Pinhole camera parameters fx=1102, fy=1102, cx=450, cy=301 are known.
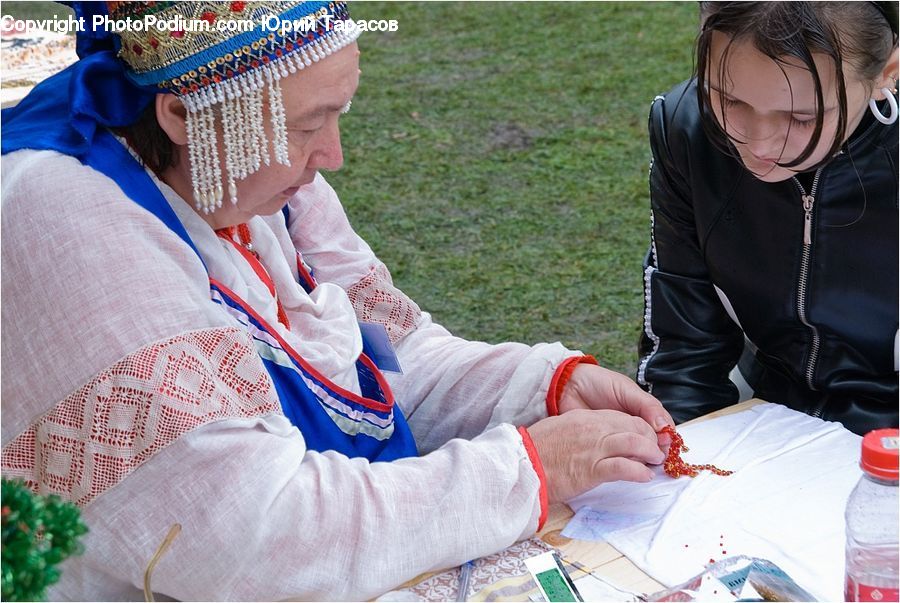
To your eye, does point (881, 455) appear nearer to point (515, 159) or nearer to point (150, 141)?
point (150, 141)

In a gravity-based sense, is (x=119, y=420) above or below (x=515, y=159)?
above

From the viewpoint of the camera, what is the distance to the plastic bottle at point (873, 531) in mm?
1181

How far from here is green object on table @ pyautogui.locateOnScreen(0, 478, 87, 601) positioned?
0.99m

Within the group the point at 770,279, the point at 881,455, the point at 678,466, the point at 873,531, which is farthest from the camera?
the point at 770,279

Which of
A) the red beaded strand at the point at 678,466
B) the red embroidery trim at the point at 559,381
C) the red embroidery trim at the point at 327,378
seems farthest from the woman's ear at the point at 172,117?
the red beaded strand at the point at 678,466

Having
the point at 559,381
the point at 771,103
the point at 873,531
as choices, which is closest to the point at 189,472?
the point at 559,381

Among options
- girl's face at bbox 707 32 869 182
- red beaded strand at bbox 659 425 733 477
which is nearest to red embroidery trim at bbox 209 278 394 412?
red beaded strand at bbox 659 425 733 477

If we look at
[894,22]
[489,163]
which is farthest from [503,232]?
[894,22]

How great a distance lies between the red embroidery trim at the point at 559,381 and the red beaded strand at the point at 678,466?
0.65 feet

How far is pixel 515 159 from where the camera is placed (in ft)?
17.6

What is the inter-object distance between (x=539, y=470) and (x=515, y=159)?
12.8 feet

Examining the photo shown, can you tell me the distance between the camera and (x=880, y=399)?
1.96 meters

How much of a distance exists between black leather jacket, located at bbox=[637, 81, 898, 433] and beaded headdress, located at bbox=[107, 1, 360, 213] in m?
0.80

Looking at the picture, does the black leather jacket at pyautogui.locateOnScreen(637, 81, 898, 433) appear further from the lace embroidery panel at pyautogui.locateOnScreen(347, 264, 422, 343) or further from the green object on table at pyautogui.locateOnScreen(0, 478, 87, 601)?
the green object on table at pyautogui.locateOnScreen(0, 478, 87, 601)
